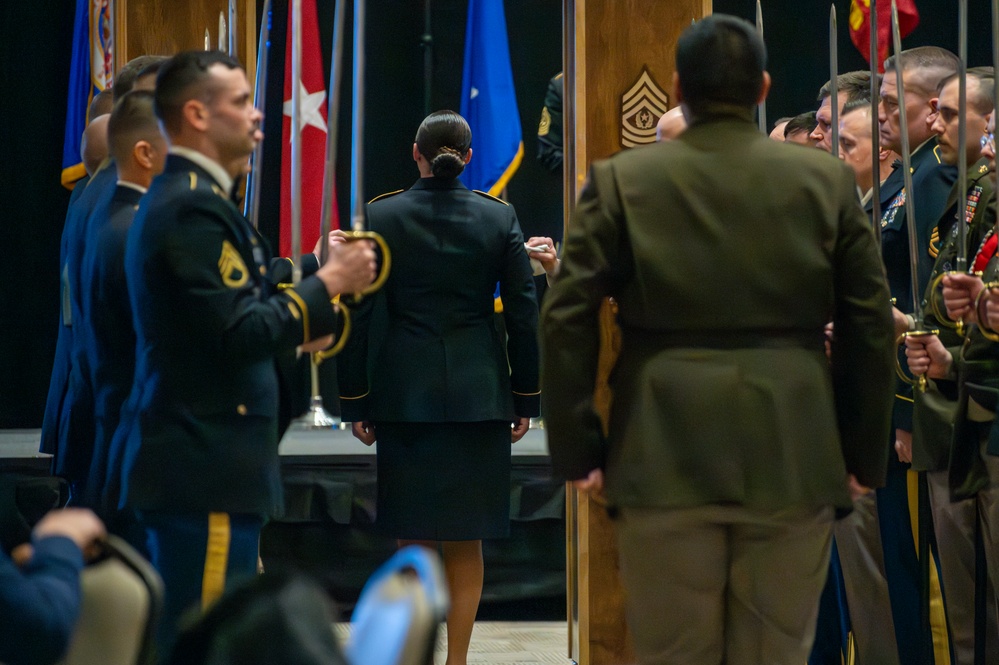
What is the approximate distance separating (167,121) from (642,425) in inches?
36.9

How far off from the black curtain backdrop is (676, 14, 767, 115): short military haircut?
13.7ft

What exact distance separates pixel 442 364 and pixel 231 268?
1.27 meters

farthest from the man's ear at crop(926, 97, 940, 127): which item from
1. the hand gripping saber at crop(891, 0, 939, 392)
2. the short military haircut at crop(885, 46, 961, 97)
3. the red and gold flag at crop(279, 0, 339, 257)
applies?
the red and gold flag at crop(279, 0, 339, 257)

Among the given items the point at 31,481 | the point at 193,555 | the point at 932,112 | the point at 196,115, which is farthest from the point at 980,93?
the point at 31,481

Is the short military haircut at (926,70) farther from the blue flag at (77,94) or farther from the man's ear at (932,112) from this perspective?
the blue flag at (77,94)

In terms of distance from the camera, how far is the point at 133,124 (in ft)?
8.76

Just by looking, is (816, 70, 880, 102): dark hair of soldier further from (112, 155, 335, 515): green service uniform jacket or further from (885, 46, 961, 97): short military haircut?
(112, 155, 335, 515): green service uniform jacket

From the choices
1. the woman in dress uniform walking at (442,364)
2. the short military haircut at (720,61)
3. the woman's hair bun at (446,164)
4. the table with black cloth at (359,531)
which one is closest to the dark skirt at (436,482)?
the woman in dress uniform walking at (442,364)

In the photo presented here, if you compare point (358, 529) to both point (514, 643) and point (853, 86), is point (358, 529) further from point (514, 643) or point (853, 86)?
point (853, 86)

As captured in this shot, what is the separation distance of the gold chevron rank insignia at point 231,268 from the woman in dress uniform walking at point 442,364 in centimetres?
123

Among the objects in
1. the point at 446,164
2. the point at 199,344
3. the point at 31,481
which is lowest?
the point at 31,481

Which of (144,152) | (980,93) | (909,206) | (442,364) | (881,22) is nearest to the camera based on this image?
(144,152)

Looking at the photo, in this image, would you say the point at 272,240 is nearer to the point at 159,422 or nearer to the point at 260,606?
the point at 159,422

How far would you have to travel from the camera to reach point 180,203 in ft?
7.23
